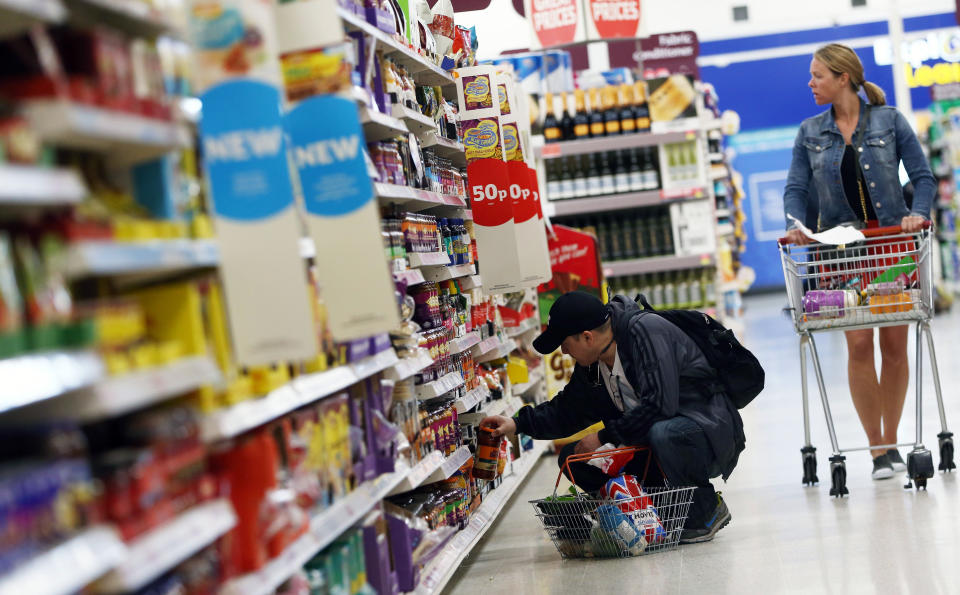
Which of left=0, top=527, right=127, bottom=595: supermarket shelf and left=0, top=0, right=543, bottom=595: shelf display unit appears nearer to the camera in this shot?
left=0, top=527, right=127, bottom=595: supermarket shelf

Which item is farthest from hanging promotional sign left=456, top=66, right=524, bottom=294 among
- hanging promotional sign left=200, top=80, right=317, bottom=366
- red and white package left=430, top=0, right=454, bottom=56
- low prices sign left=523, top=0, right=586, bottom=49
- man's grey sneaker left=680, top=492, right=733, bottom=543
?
low prices sign left=523, top=0, right=586, bottom=49

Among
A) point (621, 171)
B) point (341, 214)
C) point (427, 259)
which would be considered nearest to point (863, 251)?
point (427, 259)

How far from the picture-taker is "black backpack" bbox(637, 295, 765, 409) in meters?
4.48

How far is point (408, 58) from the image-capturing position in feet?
15.2

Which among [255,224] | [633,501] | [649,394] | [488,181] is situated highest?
[488,181]

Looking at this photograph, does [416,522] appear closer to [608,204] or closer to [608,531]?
[608,531]

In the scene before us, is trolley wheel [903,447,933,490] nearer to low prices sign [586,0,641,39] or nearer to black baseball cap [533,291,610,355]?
black baseball cap [533,291,610,355]

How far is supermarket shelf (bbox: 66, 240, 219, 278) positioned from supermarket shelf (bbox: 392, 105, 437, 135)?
1.88 metres

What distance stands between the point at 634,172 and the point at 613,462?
469 cm

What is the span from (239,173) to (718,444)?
8.50 ft

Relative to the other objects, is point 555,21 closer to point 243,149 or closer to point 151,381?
point 243,149

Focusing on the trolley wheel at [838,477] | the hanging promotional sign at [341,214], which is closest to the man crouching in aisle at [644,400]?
the trolley wheel at [838,477]

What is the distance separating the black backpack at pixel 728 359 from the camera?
4.48m

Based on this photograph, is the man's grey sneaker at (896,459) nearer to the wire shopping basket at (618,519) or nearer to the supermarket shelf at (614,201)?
the wire shopping basket at (618,519)
